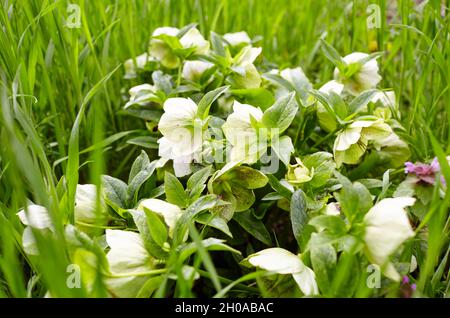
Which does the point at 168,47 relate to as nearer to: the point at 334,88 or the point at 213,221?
the point at 334,88

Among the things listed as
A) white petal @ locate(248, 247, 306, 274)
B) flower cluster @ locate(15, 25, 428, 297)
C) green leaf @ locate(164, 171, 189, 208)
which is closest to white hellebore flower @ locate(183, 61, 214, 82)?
flower cluster @ locate(15, 25, 428, 297)

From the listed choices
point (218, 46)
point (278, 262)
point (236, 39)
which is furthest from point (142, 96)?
point (278, 262)

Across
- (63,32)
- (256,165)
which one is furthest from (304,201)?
(63,32)

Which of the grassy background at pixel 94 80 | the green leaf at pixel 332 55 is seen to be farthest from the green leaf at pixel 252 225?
the green leaf at pixel 332 55

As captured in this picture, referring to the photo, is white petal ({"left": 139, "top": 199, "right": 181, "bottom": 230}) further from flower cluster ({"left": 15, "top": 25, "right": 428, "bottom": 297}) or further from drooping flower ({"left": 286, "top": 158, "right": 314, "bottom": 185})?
drooping flower ({"left": 286, "top": 158, "right": 314, "bottom": 185})

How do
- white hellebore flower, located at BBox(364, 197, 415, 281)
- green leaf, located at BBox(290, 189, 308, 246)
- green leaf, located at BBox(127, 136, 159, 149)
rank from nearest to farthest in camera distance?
white hellebore flower, located at BBox(364, 197, 415, 281)
green leaf, located at BBox(290, 189, 308, 246)
green leaf, located at BBox(127, 136, 159, 149)

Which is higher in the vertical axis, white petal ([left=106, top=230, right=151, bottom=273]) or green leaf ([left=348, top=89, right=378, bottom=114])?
green leaf ([left=348, top=89, right=378, bottom=114])

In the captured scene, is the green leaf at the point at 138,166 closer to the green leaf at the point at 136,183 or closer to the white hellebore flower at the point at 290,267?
the green leaf at the point at 136,183
